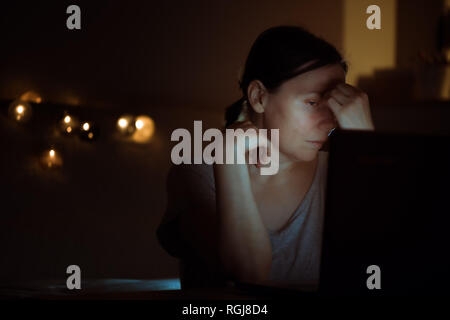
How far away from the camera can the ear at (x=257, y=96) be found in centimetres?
153

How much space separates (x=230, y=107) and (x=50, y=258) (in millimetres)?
777

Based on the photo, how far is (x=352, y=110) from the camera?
1247 millimetres

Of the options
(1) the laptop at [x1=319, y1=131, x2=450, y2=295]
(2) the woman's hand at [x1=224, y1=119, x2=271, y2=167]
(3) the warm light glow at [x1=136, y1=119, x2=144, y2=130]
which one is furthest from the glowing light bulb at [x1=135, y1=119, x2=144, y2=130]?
(1) the laptop at [x1=319, y1=131, x2=450, y2=295]

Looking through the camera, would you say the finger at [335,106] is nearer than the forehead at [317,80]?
Yes

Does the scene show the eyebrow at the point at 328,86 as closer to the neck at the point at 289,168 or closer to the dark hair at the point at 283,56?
the dark hair at the point at 283,56

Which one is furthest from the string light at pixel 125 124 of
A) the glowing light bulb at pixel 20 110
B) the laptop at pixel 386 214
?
the laptop at pixel 386 214

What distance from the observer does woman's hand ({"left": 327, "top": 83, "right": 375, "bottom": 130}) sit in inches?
48.8

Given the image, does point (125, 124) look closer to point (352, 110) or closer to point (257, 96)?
point (257, 96)

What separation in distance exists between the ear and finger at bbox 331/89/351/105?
285 millimetres

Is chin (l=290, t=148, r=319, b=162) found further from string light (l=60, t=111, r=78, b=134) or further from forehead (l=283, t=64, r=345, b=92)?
string light (l=60, t=111, r=78, b=134)

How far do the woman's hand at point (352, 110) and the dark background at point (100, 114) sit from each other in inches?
22.5

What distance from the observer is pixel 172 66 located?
68.7 inches

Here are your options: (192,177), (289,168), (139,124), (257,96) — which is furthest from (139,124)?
(289,168)

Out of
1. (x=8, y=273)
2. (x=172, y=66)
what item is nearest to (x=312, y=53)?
(x=172, y=66)
